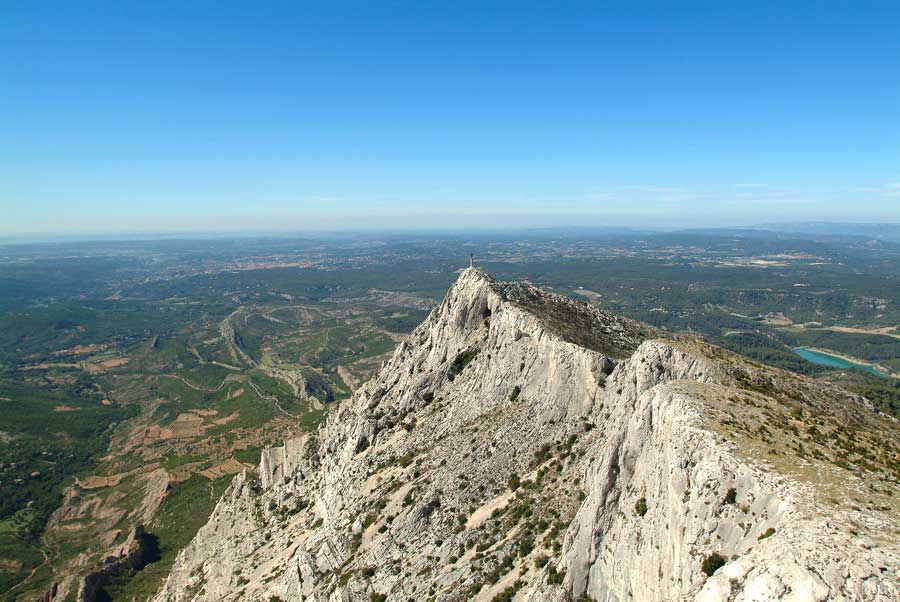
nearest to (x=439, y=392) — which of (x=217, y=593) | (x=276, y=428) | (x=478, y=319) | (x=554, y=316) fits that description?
(x=478, y=319)

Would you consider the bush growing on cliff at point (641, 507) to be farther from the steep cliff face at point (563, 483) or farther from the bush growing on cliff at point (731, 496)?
the bush growing on cliff at point (731, 496)

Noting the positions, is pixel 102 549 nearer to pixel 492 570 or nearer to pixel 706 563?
pixel 492 570

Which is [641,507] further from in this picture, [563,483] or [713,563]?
[563,483]

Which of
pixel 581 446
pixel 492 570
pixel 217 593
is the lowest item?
pixel 217 593

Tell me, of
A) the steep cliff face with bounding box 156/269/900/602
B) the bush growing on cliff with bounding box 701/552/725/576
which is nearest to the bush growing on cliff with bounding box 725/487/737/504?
the steep cliff face with bounding box 156/269/900/602

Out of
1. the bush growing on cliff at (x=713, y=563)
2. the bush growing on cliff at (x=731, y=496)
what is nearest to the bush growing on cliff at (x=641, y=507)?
the bush growing on cliff at (x=731, y=496)

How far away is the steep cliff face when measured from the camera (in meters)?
16.5

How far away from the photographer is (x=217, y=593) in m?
50.5

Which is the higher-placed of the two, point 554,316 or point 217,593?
point 554,316

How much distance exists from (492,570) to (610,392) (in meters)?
15.2

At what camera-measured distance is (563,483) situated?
33000mm

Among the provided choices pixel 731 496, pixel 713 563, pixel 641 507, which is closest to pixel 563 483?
pixel 641 507

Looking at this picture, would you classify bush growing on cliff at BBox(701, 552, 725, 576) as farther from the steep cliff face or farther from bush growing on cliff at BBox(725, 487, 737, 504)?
bush growing on cliff at BBox(725, 487, 737, 504)

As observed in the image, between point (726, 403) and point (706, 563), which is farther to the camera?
point (726, 403)
